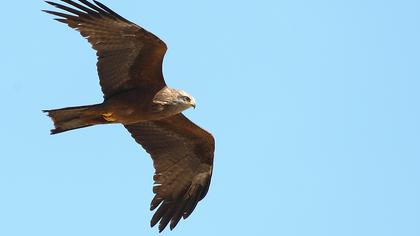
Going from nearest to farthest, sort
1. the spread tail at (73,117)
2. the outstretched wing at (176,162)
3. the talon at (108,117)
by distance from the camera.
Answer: the spread tail at (73,117) < the talon at (108,117) < the outstretched wing at (176,162)

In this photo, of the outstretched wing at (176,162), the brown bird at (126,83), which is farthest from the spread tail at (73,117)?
the outstretched wing at (176,162)

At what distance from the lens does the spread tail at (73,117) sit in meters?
13.9

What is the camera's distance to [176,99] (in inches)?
559

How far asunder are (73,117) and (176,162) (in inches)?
103

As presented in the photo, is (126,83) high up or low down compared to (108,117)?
up

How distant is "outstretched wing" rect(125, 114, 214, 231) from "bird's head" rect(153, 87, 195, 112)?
1.17 meters

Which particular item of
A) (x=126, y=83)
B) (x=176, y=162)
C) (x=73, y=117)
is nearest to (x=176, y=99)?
(x=126, y=83)

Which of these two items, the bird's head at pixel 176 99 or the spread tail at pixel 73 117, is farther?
the bird's head at pixel 176 99

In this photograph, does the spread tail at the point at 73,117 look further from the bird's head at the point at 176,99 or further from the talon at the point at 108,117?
the bird's head at the point at 176,99

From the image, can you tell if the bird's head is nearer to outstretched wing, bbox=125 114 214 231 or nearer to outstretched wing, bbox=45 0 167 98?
outstretched wing, bbox=45 0 167 98

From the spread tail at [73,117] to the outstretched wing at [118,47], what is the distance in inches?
22.1

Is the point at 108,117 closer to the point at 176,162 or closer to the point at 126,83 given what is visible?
the point at 126,83

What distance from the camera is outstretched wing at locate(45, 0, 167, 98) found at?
13969 mm

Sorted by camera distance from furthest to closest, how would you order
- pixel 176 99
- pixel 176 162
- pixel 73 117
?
1. pixel 176 162
2. pixel 176 99
3. pixel 73 117
